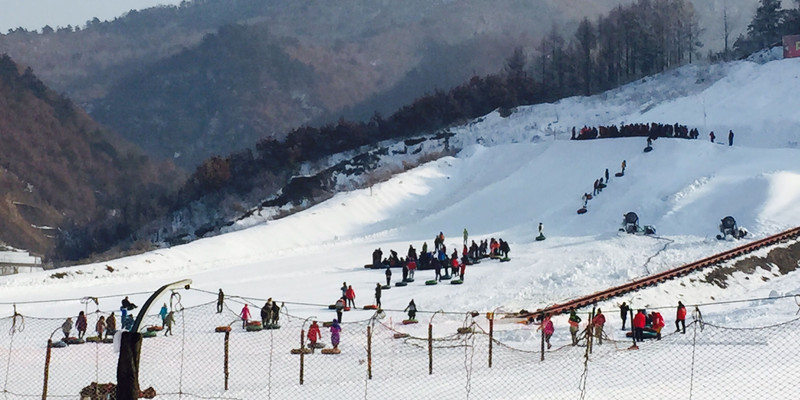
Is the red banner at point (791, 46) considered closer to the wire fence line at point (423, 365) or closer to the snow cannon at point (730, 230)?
the snow cannon at point (730, 230)

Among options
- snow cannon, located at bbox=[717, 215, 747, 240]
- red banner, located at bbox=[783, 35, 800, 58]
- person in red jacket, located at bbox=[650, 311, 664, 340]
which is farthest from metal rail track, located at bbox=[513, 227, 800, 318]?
red banner, located at bbox=[783, 35, 800, 58]

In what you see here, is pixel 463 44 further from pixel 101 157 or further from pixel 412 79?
pixel 101 157

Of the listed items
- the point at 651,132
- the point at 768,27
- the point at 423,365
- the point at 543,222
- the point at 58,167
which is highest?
the point at 768,27

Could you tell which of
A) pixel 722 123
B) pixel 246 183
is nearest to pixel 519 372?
pixel 722 123

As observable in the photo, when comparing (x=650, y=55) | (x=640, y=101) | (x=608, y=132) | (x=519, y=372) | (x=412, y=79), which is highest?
(x=412, y=79)

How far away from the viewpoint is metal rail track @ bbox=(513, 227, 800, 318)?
30109 mm

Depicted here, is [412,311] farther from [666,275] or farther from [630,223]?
[630,223]

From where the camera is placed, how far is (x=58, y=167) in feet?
433

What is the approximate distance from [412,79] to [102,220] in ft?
239

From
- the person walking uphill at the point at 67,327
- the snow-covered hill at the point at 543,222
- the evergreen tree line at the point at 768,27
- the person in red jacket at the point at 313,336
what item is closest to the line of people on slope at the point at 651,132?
the snow-covered hill at the point at 543,222

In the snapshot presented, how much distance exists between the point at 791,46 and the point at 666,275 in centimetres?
5396

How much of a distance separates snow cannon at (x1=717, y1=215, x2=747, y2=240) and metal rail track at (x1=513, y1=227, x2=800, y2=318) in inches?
68.0

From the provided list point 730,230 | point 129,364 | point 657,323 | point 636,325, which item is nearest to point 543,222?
point 730,230

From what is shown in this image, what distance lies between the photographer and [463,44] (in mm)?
174125
